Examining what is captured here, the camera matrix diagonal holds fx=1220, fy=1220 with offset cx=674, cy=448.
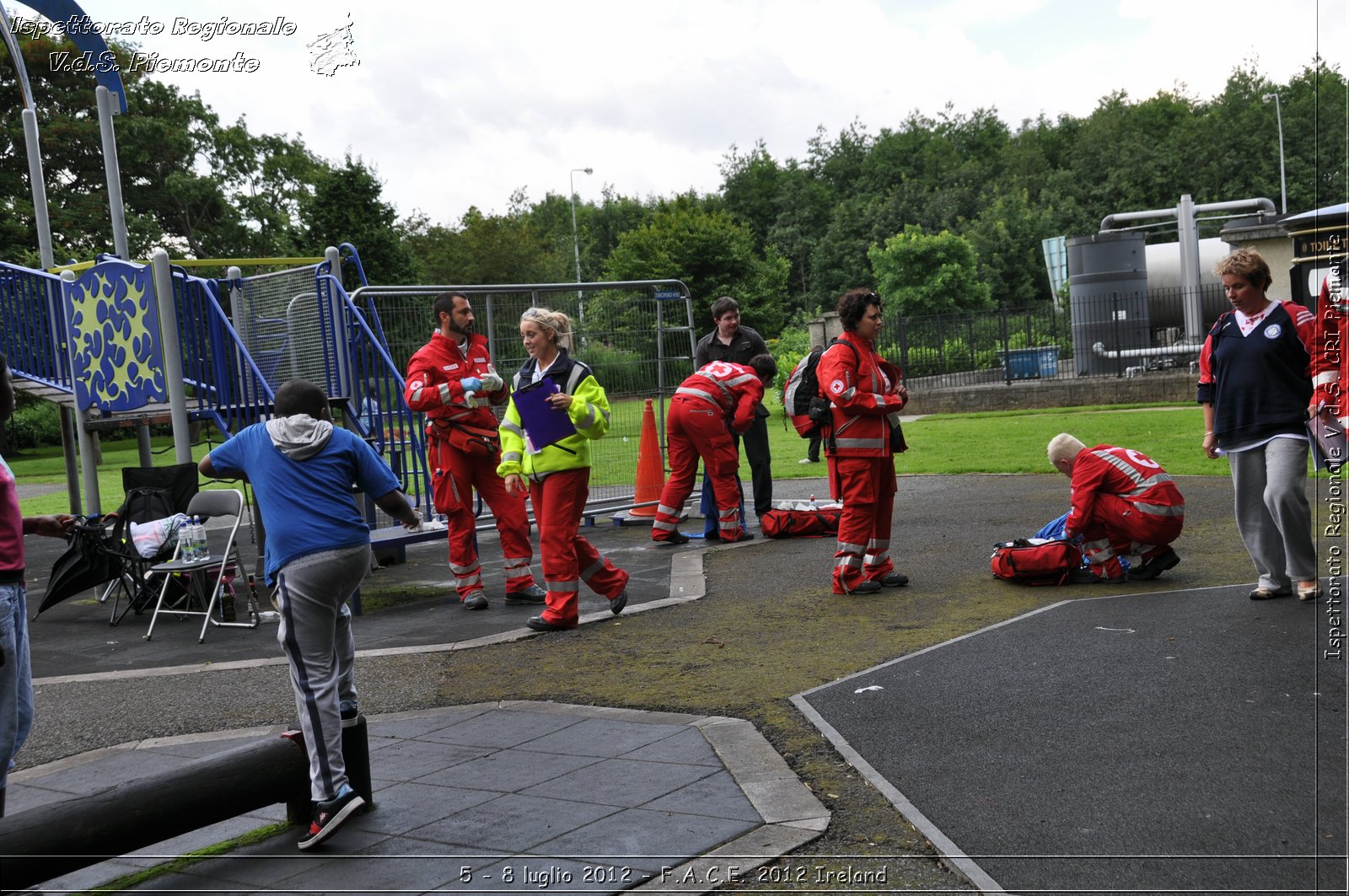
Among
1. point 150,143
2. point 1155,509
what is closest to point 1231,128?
point 150,143

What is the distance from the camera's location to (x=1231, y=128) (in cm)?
6169

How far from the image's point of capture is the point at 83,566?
9.16 m

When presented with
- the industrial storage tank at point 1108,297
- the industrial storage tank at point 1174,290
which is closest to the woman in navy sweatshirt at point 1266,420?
the industrial storage tank at point 1108,297

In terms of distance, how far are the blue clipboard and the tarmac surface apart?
52.0 inches

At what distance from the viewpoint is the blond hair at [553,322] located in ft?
25.9

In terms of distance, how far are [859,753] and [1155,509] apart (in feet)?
12.4

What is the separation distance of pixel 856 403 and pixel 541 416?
2.13 meters

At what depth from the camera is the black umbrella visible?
29.6ft

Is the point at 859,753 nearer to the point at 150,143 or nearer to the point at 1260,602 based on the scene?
the point at 1260,602

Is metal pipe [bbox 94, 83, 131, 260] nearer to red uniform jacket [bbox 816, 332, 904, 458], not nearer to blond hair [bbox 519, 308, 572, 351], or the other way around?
blond hair [bbox 519, 308, 572, 351]

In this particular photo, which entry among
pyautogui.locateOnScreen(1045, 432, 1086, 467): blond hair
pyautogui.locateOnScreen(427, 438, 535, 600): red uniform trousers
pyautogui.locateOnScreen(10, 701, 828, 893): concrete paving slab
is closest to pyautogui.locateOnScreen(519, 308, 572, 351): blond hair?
pyautogui.locateOnScreen(427, 438, 535, 600): red uniform trousers

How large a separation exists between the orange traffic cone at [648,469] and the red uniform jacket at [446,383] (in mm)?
3681

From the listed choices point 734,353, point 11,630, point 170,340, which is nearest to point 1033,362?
point 734,353

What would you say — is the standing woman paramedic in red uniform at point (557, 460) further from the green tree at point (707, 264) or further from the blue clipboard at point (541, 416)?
the green tree at point (707, 264)
